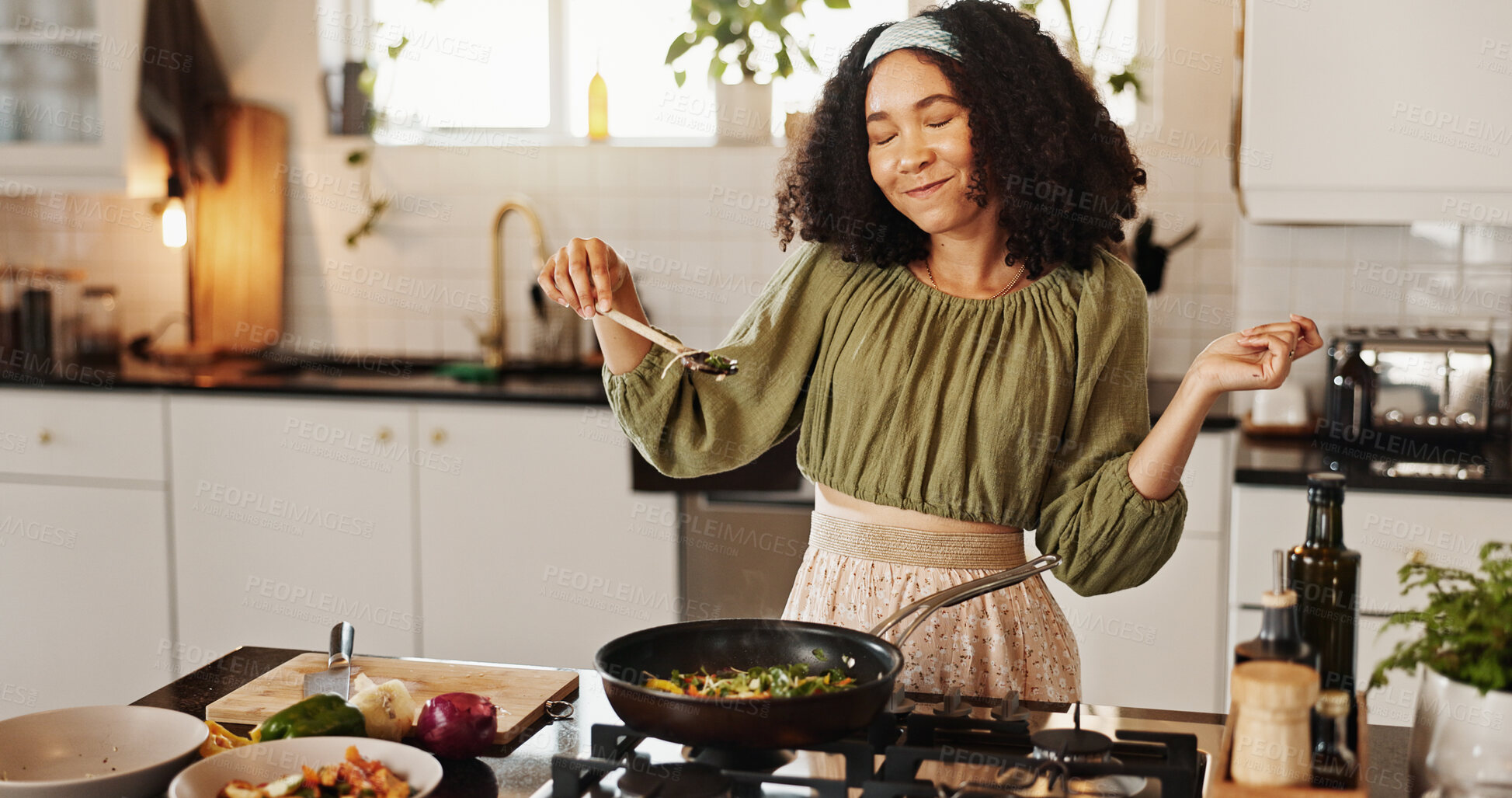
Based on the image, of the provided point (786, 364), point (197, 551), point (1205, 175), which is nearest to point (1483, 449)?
point (1205, 175)

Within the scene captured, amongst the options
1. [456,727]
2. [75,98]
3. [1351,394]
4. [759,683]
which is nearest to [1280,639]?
[759,683]

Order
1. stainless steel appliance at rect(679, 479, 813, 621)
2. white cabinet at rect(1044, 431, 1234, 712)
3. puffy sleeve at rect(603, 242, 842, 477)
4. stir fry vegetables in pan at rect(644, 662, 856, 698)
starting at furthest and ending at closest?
stainless steel appliance at rect(679, 479, 813, 621), white cabinet at rect(1044, 431, 1234, 712), puffy sleeve at rect(603, 242, 842, 477), stir fry vegetables in pan at rect(644, 662, 856, 698)

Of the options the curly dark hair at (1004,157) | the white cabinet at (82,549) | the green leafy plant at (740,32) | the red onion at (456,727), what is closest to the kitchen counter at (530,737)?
the red onion at (456,727)

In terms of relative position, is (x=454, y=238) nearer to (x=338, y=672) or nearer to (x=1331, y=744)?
(x=338, y=672)

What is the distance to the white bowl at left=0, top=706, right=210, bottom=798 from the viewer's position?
1.07 m

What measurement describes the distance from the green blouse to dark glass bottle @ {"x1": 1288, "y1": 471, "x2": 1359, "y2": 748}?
0.35 meters

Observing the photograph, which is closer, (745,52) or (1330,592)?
(1330,592)

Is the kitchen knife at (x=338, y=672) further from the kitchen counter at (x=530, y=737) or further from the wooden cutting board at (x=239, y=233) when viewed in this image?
the wooden cutting board at (x=239, y=233)

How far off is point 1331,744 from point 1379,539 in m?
1.57

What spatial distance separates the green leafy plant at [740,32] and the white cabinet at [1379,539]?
1334 millimetres

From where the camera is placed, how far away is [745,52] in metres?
2.97

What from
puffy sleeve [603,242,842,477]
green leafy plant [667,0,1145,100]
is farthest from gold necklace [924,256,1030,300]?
green leafy plant [667,0,1145,100]

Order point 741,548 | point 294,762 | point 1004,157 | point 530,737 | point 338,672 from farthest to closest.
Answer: point 741,548 → point 1004,157 → point 338,672 → point 530,737 → point 294,762

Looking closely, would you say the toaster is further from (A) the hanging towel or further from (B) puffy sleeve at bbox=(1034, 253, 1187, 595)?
(A) the hanging towel
